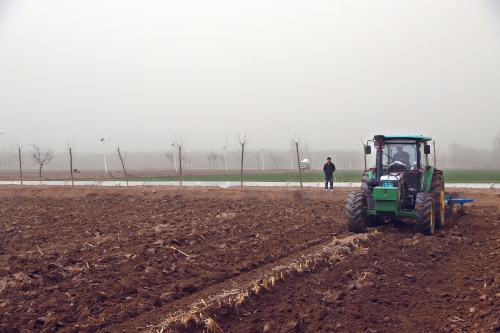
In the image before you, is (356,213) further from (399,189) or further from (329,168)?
(329,168)

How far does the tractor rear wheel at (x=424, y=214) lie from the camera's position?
11.2 meters

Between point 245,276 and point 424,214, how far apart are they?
543cm

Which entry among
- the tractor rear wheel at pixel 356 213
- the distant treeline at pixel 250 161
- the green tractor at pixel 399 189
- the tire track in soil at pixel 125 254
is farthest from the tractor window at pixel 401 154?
the distant treeline at pixel 250 161

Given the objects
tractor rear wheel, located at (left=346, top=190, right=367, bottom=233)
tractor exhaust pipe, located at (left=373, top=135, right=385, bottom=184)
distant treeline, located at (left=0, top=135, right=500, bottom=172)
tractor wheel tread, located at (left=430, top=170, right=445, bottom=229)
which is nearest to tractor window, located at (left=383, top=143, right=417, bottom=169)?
tractor exhaust pipe, located at (left=373, top=135, right=385, bottom=184)

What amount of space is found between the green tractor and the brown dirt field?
1.90ft

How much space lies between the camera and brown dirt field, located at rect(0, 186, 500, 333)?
5.75m

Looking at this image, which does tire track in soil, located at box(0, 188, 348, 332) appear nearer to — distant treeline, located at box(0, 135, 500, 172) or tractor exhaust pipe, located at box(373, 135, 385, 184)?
tractor exhaust pipe, located at box(373, 135, 385, 184)

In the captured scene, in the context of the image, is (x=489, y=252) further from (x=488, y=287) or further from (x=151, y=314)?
(x=151, y=314)

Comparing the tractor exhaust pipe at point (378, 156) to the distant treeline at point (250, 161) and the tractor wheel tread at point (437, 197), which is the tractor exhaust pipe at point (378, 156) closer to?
the tractor wheel tread at point (437, 197)

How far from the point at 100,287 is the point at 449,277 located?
5568mm

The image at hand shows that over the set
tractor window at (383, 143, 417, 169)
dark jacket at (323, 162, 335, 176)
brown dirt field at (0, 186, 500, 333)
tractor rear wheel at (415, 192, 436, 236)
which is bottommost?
brown dirt field at (0, 186, 500, 333)

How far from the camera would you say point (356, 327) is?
18.0 ft

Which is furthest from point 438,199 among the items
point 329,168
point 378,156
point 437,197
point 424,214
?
point 329,168

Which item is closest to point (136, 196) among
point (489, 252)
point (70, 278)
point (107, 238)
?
point (107, 238)
